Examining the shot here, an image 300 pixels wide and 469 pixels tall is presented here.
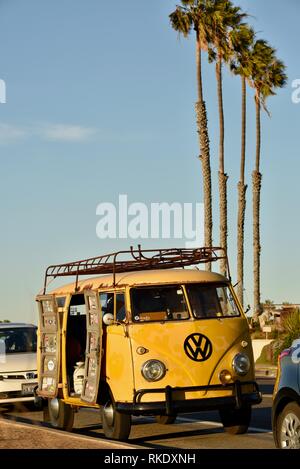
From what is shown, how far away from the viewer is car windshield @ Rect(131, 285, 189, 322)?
15.6 meters

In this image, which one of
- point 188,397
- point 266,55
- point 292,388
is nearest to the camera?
point 292,388

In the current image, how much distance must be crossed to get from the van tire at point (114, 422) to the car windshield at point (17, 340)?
6232 millimetres

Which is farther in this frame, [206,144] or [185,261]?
[206,144]

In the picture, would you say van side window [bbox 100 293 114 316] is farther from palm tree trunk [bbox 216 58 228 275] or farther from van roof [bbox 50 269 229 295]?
palm tree trunk [bbox 216 58 228 275]

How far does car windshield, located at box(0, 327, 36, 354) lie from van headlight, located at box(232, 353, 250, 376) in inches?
292

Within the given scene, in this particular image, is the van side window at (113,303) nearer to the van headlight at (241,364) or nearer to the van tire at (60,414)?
the van headlight at (241,364)

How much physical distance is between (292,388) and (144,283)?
14.1 feet

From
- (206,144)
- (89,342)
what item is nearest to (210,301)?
(89,342)

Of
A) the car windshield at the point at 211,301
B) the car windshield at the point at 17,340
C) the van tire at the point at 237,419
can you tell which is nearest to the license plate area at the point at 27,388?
the car windshield at the point at 17,340

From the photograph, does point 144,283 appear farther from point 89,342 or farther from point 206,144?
point 206,144

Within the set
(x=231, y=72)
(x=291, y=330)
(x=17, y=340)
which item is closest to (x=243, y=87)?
(x=231, y=72)
